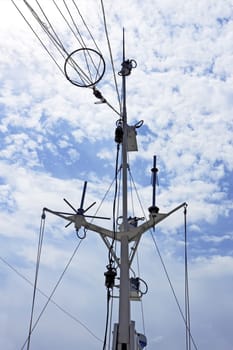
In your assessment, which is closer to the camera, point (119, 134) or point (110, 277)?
point (110, 277)

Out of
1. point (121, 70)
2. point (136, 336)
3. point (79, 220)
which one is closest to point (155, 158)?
point (79, 220)

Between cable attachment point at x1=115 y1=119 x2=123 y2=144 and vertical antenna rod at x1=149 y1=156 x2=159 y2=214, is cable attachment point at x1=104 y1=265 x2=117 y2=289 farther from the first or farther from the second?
cable attachment point at x1=115 y1=119 x2=123 y2=144

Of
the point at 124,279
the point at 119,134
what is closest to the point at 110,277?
the point at 124,279

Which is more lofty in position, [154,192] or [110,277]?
[154,192]

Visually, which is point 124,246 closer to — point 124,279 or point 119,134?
point 124,279

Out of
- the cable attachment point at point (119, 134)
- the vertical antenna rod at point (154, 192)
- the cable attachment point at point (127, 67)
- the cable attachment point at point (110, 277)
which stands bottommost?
the cable attachment point at point (110, 277)

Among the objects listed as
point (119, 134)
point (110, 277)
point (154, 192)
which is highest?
point (119, 134)

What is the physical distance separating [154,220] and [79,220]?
6.07ft

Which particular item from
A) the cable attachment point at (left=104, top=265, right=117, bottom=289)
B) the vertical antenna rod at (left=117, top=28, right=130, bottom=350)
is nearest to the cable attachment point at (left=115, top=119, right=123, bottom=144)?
the vertical antenna rod at (left=117, top=28, right=130, bottom=350)

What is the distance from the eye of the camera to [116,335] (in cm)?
927

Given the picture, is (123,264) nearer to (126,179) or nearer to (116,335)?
(116,335)

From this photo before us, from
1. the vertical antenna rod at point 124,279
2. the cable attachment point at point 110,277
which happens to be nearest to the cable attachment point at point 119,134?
the vertical antenna rod at point 124,279

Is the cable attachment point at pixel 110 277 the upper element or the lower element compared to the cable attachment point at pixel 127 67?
lower

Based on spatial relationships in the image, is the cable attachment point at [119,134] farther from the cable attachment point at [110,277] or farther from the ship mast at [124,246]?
the cable attachment point at [110,277]
